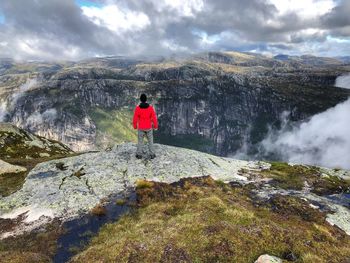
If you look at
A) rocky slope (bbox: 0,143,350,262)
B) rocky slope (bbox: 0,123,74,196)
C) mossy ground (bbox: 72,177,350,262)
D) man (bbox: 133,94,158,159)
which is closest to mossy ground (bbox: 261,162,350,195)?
rocky slope (bbox: 0,143,350,262)

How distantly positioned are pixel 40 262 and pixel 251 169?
108 ft

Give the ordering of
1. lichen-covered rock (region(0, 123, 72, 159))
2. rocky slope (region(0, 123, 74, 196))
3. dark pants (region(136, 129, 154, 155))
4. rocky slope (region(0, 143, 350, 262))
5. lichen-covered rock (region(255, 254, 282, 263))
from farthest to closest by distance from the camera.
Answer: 1. lichen-covered rock (region(0, 123, 72, 159))
2. dark pants (region(136, 129, 154, 155))
3. rocky slope (region(0, 123, 74, 196))
4. rocky slope (region(0, 143, 350, 262))
5. lichen-covered rock (region(255, 254, 282, 263))

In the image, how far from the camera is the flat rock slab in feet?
99.2

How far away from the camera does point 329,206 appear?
3300 centimetres

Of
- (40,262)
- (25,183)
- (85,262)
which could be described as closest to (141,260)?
(85,262)

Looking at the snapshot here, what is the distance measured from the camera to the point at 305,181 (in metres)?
42.0

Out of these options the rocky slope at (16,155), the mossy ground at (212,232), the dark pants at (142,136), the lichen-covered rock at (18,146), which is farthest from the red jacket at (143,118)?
the lichen-covered rock at (18,146)

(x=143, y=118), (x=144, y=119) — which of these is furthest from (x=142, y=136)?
(x=143, y=118)

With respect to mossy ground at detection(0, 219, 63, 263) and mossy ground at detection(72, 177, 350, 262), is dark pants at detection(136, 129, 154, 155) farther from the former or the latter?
mossy ground at detection(0, 219, 63, 263)

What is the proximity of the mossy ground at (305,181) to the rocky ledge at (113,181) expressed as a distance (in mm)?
169

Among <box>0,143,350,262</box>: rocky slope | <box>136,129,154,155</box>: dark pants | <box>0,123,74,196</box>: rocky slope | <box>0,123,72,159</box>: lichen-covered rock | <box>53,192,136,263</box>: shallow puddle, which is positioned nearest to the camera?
<box>0,143,350,262</box>: rocky slope

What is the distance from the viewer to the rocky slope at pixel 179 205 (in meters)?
21.6

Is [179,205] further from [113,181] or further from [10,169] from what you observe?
[10,169]

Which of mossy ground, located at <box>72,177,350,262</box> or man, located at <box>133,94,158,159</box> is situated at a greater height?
man, located at <box>133,94,158,159</box>
